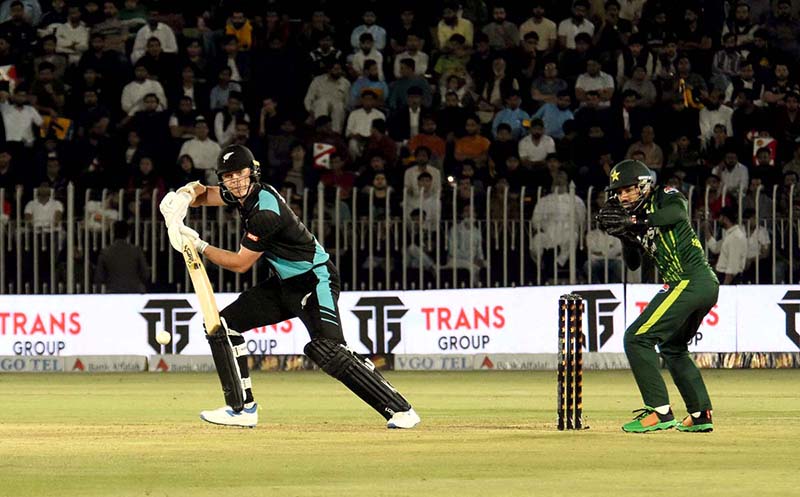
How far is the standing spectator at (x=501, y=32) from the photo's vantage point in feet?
86.5

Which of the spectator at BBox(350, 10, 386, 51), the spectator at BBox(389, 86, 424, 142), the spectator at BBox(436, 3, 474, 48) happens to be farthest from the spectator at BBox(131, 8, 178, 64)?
the spectator at BBox(436, 3, 474, 48)

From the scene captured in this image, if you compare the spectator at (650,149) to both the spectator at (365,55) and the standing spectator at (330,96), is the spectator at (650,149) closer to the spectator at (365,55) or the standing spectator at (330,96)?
the spectator at (365,55)

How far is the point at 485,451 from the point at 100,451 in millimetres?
2481

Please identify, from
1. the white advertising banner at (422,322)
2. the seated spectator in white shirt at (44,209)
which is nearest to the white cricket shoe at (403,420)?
the white advertising banner at (422,322)

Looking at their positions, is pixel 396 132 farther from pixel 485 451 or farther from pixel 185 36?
pixel 485 451

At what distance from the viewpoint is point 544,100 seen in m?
25.2

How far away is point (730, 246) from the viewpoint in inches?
852

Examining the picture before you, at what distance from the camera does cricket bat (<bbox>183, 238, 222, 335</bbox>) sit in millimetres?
12250

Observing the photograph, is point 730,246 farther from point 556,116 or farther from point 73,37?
point 73,37

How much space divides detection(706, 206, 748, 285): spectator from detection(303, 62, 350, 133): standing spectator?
253 inches

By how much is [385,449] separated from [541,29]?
648 inches

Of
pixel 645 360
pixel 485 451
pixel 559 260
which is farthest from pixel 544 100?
pixel 485 451

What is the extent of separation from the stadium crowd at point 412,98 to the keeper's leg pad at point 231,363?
31.7 feet

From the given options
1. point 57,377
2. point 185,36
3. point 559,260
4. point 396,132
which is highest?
point 185,36
